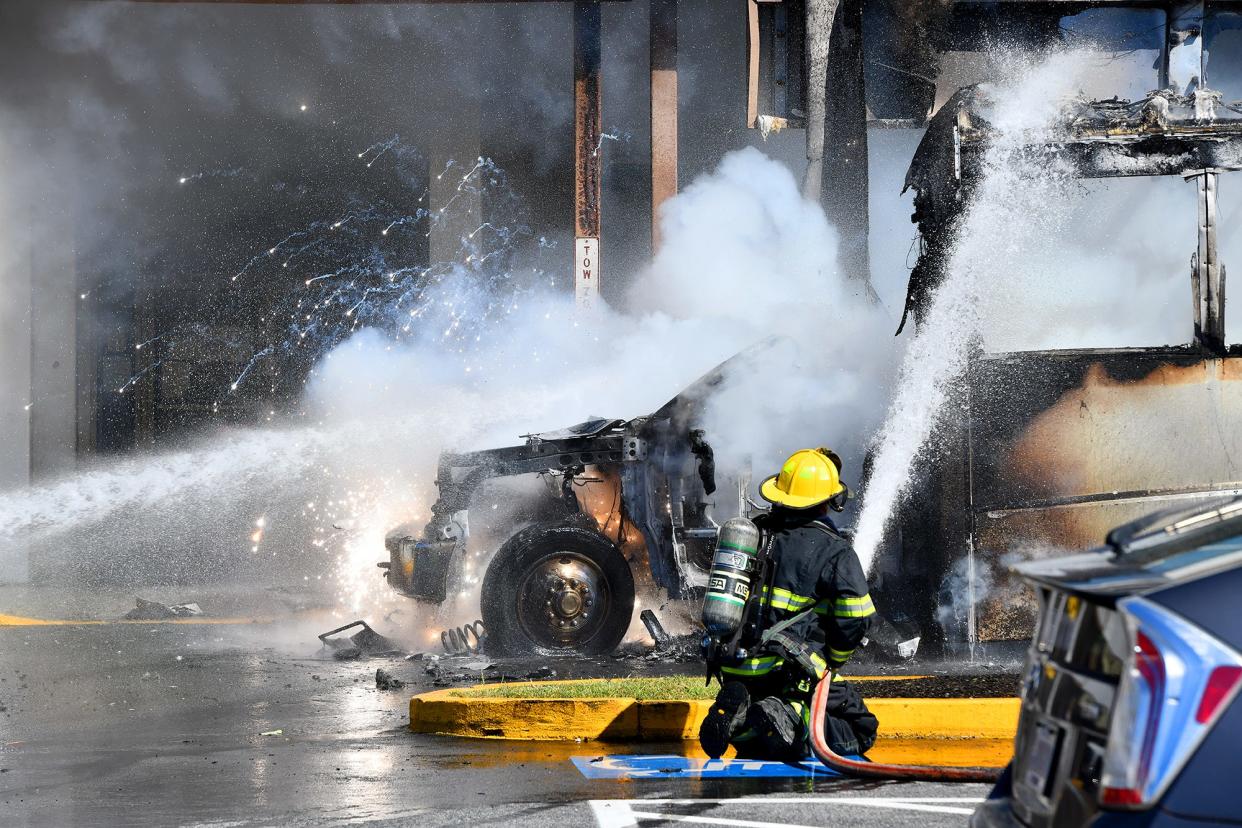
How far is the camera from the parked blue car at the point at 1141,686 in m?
Result: 1.93

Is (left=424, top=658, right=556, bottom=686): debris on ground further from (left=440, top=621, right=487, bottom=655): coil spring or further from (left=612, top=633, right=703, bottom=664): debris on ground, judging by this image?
(left=612, top=633, right=703, bottom=664): debris on ground

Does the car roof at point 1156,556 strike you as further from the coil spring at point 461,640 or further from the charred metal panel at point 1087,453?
the coil spring at point 461,640

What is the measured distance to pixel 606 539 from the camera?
974 cm

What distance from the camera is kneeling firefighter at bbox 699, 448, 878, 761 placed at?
4941 mm

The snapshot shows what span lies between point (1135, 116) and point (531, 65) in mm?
12220

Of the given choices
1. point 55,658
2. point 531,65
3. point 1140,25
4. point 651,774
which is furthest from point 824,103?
point 651,774

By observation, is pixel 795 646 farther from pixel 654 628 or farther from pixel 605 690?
pixel 654 628

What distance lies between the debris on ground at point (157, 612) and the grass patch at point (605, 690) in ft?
28.6

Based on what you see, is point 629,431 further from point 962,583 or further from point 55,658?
point 55,658

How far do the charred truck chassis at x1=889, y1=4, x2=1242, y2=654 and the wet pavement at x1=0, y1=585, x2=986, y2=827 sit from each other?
2.27 m

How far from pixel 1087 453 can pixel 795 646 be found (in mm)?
4636

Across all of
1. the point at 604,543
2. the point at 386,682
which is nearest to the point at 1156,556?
the point at 386,682

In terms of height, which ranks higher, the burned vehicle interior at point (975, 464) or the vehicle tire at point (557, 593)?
the burned vehicle interior at point (975, 464)

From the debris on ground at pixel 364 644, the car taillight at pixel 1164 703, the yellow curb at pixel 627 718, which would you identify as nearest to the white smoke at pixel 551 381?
the debris on ground at pixel 364 644
